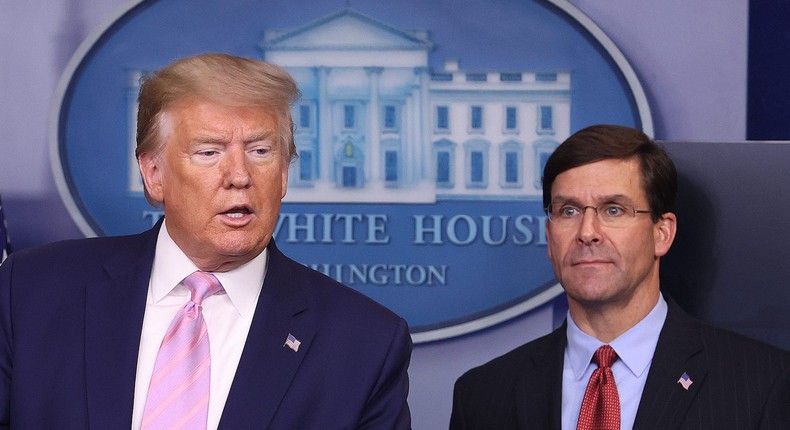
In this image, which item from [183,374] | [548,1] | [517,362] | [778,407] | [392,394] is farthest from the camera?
[548,1]

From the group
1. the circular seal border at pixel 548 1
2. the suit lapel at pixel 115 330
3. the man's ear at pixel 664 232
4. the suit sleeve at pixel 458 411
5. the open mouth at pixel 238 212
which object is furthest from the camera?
the circular seal border at pixel 548 1

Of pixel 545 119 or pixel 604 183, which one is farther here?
pixel 545 119

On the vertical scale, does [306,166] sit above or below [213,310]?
above

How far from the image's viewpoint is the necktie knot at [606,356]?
231 centimetres

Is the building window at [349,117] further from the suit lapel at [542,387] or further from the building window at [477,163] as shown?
the suit lapel at [542,387]

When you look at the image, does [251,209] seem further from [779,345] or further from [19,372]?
[779,345]

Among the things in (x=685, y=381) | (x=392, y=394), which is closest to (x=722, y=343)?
(x=685, y=381)

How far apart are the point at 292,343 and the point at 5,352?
1.64 ft

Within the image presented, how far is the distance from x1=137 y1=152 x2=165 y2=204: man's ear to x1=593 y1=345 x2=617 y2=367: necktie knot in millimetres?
1025

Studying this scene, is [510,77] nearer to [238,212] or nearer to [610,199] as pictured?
[610,199]

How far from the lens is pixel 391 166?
10.1 ft

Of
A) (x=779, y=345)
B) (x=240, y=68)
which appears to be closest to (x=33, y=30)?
(x=240, y=68)

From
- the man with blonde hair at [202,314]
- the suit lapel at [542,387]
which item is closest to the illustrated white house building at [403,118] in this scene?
the suit lapel at [542,387]

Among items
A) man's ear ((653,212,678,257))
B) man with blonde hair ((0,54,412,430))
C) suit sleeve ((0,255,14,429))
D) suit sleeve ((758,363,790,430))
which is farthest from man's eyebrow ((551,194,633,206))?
suit sleeve ((0,255,14,429))
